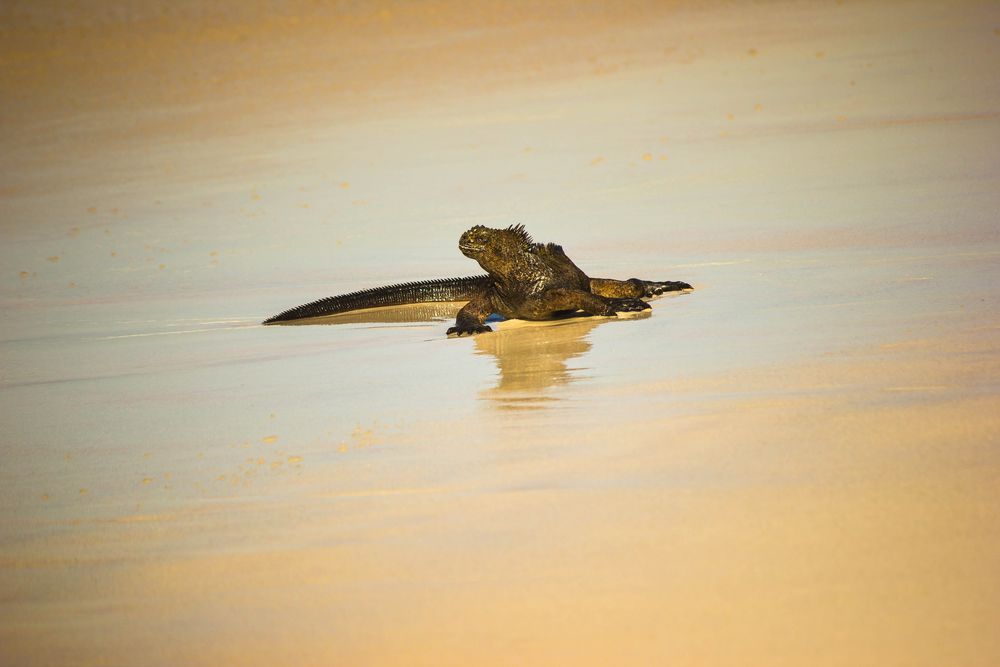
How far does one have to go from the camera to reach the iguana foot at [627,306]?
8016 mm

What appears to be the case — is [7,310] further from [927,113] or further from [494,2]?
[494,2]

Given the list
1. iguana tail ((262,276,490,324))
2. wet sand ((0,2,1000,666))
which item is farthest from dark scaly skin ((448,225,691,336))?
iguana tail ((262,276,490,324))

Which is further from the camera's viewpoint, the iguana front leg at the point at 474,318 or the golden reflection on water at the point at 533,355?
the iguana front leg at the point at 474,318

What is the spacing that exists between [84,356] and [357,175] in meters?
7.61

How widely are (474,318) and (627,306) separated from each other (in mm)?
959

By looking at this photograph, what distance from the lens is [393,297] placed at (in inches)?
360

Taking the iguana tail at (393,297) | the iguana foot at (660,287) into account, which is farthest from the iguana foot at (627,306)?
the iguana tail at (393,297)

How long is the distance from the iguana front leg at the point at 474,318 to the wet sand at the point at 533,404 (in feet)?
0.52

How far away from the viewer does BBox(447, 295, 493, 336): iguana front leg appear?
8.00m

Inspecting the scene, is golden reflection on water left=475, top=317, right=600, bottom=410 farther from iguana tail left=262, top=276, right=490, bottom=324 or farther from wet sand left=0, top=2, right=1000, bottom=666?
iguana tail left=262, top=276, right=490, bottom=324

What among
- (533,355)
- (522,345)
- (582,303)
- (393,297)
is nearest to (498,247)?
(582,303)

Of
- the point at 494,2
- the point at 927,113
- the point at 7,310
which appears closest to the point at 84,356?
the point at 7,310

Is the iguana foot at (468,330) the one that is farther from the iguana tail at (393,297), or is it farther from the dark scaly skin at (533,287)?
the iguana tail at (393,297)

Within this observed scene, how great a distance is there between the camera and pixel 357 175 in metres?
15.5
